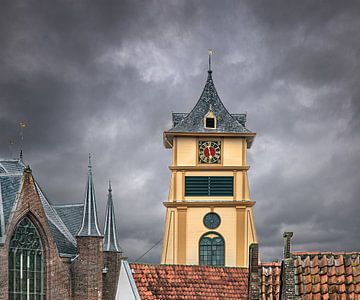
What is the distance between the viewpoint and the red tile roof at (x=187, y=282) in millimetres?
27359

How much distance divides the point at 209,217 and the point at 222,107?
10110 millimetres

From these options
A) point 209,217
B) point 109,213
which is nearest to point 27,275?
point 109,213

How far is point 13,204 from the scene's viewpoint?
143 ft

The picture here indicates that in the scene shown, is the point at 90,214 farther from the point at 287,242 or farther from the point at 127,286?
the point at 287,242

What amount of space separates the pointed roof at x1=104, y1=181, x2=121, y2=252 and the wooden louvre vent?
1264cm

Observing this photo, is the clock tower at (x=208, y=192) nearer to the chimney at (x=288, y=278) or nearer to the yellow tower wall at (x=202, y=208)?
the yellow tower wall at (x=202, y=208)

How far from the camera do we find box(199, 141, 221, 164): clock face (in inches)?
2559

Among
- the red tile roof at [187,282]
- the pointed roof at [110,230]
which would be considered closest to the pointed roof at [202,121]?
the pointed roof at [110,230]

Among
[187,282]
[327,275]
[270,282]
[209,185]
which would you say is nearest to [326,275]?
[327,275]

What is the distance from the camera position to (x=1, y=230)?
42.3 meters

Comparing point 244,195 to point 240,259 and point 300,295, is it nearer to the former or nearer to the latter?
point 240,259

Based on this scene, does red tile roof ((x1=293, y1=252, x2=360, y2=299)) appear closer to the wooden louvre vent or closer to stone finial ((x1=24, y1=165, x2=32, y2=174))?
stone finial ((x1=24, y1=165, x2=32, y2=174))

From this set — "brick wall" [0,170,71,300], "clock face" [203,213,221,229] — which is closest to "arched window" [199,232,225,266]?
"clock face" [203,213,221,229]

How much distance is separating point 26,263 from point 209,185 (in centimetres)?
2390
